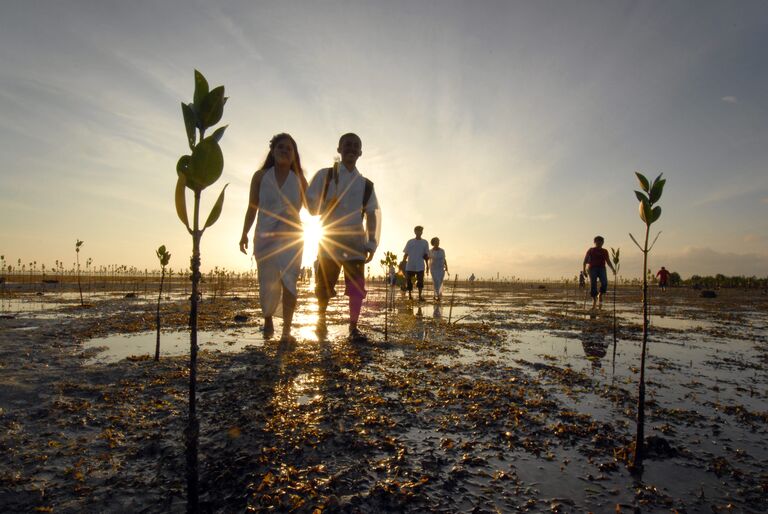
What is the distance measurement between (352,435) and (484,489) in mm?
802

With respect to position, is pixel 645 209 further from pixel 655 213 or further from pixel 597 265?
pixel 597 265

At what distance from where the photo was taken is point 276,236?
5430 mm

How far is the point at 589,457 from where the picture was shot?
2029 mm

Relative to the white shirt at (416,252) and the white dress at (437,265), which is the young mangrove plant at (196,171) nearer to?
the white shirt at (416,252)

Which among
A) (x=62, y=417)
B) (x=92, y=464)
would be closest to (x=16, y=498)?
(x=92, y=464)

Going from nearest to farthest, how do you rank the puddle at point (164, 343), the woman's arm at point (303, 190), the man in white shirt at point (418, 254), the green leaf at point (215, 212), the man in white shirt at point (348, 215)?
1. the green leaf at point (215, 212)
2. the puddle at point (164, 343)
3. the man in white shirt at point (348, 215)
4. the woman's arm at point (303, 190)
5. the man in white shirt at point (418, 254)

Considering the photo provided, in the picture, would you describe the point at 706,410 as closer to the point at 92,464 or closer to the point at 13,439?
the point at 92,464

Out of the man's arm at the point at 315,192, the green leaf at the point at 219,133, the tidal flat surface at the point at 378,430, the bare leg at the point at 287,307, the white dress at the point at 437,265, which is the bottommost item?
the tidal flat surface at the point at 378,430

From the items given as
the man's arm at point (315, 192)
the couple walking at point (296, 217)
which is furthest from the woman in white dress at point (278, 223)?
the man's arm at point (315, 192)

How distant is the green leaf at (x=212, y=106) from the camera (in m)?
1.59

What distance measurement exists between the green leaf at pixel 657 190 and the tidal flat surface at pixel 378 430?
1.42m

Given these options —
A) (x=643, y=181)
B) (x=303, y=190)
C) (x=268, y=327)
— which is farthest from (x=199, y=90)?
(x=268, y=327)

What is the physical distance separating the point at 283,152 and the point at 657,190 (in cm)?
440

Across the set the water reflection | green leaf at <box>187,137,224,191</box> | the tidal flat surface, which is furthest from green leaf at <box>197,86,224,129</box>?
the water reflection
